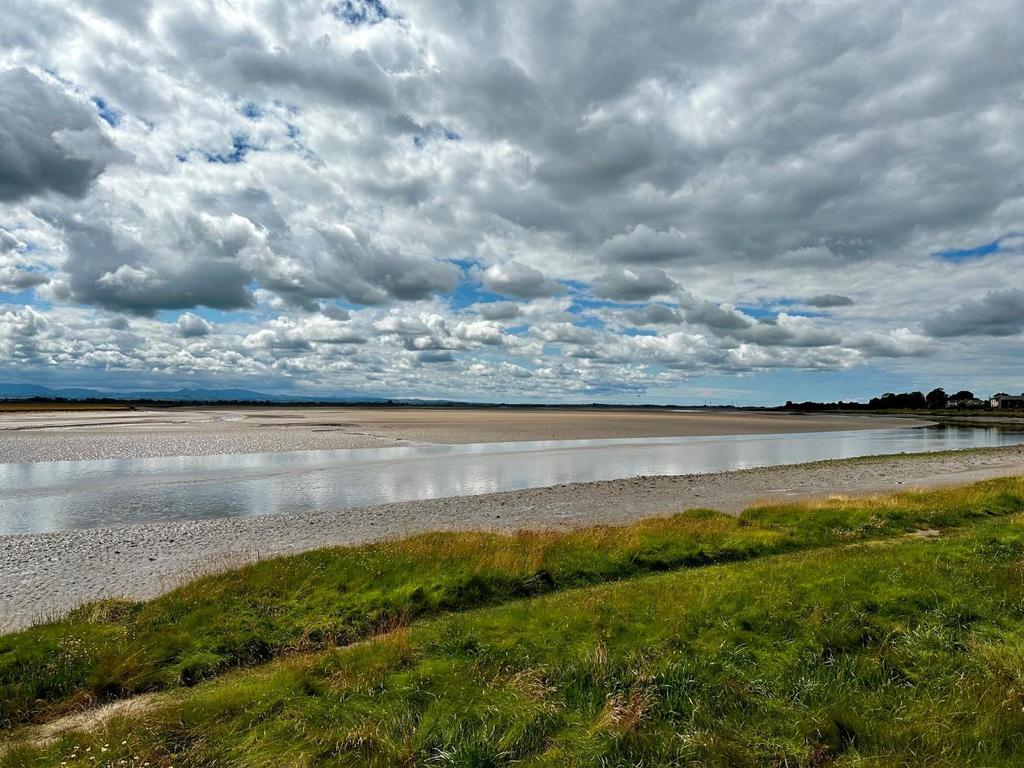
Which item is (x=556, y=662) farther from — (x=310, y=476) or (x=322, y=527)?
(x=310, y=476)

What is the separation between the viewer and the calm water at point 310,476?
88.1 feet

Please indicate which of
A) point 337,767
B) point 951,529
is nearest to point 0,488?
point 337,767

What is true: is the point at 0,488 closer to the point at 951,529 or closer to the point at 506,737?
the point at 506,737

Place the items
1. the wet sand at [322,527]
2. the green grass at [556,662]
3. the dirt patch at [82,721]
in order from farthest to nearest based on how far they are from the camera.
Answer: the wet sand at [322,527]
the dirt patch at [82,721]
the green grass at [556,662]

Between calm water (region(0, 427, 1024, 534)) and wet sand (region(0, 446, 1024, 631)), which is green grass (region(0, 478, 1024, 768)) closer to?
wet sand (region(0, 446, 1024, 631))

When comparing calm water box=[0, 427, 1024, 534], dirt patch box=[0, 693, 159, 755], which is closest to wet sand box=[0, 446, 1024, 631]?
calm water box=[0, 427, 1024, 534]

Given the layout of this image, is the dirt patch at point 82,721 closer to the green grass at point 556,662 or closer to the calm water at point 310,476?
the green grass at point 556,662

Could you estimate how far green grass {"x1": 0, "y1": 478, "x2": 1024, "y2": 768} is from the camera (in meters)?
6.93

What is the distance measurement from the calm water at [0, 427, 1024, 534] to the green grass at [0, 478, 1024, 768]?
15.5 m

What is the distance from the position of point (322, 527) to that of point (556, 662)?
1590 cm

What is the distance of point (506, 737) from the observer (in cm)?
711

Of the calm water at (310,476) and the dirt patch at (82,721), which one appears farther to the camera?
the calm water at (310,476)

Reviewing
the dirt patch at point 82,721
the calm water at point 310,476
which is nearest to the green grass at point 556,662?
the dirt patch at point 82,721

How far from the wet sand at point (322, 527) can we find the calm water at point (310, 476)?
324cm
